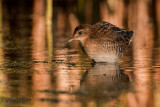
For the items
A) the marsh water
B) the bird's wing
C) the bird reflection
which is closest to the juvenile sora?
the bird's wing

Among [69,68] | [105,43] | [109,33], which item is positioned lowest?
[69,68]

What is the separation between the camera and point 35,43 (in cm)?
1484

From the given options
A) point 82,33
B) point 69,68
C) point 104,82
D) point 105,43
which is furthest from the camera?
point 82,33

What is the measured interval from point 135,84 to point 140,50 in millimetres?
4475

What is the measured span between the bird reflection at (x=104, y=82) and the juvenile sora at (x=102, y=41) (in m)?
0.32

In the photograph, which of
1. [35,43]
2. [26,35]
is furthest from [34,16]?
[35,43]

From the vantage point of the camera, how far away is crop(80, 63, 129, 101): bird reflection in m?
7.65

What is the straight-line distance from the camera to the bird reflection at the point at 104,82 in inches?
301

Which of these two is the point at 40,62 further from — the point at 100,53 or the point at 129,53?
the point at 129,53

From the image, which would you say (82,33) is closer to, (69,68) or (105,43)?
(105,43)

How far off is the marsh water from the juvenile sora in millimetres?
193

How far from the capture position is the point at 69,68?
1033 centimetres

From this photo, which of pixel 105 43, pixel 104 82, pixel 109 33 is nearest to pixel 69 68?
pixel 105 43

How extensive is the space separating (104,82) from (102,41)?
97.7 inches
